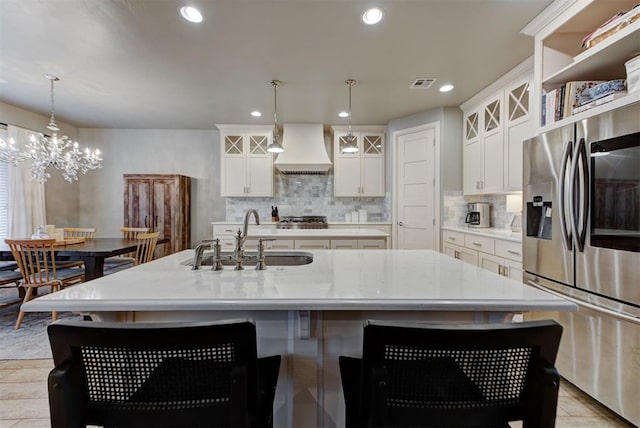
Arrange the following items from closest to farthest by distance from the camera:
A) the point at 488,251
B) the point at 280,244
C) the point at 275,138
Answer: the point at 488,251, the point at 280,244, the point at 275,138

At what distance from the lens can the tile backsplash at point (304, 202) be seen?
217 inches

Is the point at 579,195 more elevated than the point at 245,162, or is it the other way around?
the point at 245,162

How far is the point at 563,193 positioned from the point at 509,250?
38.2 inches

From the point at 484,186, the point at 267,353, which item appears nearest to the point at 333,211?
the point at 484,186

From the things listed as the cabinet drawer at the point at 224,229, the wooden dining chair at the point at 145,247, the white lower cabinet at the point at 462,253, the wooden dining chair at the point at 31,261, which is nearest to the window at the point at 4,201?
the wooden dining chair at the point at 31,261

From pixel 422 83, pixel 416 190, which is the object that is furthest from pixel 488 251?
pixel 422 83

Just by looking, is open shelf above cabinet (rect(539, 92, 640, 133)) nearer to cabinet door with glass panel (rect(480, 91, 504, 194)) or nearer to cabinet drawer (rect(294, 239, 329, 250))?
cabinet door with glass panel (rect(480, 91, 504, 194))

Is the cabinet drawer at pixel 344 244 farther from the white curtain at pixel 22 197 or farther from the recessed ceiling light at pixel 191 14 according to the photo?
the white curtain at pixel 22 197

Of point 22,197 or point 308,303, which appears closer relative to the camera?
point 308,303

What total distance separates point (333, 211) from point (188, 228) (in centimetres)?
281

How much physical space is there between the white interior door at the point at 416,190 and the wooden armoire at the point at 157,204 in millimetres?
3838

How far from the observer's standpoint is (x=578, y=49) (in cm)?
217

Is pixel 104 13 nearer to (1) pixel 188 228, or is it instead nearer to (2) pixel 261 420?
(2) pixel 261 420

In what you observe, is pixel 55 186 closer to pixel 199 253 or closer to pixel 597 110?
pixel 199 253
